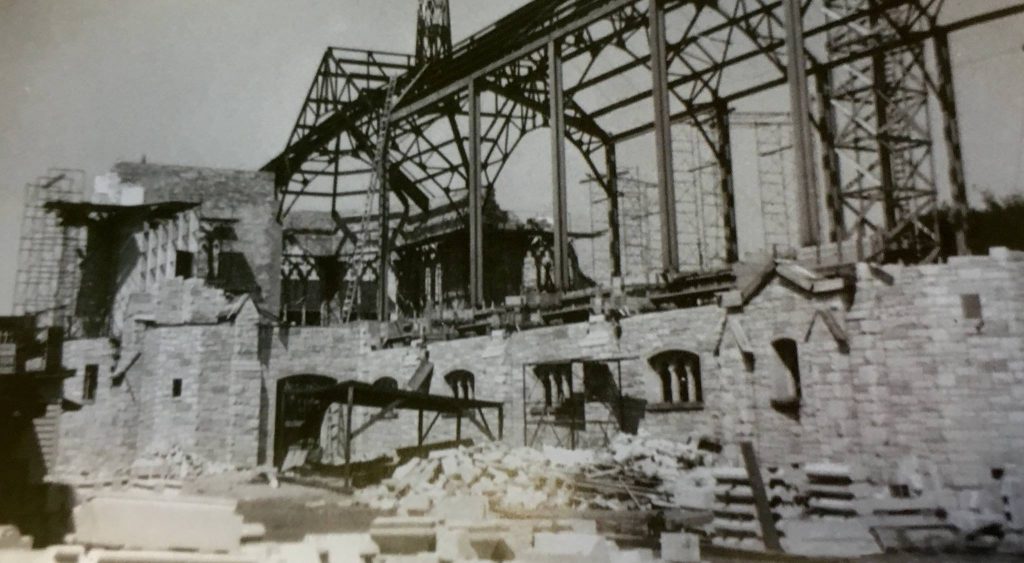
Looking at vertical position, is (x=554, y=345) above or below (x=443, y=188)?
below

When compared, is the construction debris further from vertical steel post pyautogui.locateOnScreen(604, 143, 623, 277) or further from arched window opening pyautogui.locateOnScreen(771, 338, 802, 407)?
vertical steel post pyautogui.locateOnScreen(604, 143, 623, 277)

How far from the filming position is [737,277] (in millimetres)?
14852

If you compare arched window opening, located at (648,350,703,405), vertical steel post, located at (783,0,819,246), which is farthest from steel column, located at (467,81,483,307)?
vertical steel post, located at (783,0,819,246)

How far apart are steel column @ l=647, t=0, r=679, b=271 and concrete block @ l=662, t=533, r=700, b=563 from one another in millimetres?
8491

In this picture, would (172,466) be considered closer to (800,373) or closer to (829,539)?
(800,373)

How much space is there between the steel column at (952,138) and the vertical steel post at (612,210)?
10.8 m

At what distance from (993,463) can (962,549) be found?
200 centimetres

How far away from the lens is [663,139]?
56.7 ft

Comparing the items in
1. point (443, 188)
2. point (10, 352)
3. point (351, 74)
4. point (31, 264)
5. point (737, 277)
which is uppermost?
point (351, 74)

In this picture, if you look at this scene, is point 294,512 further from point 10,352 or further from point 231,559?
point 231,559

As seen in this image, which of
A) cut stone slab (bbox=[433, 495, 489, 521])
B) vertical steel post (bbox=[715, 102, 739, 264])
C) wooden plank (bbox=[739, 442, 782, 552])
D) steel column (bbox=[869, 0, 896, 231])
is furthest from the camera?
vertical steel post (bbox=[715, 102, 739, 264])

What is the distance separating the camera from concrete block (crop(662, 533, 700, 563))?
9.02m

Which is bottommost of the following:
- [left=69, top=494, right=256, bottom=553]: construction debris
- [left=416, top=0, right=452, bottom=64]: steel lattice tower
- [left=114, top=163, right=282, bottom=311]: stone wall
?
[left=69, top=494, right=256, bottom=553]: construction debris

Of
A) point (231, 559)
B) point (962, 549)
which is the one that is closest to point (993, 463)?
point (962, 549)
